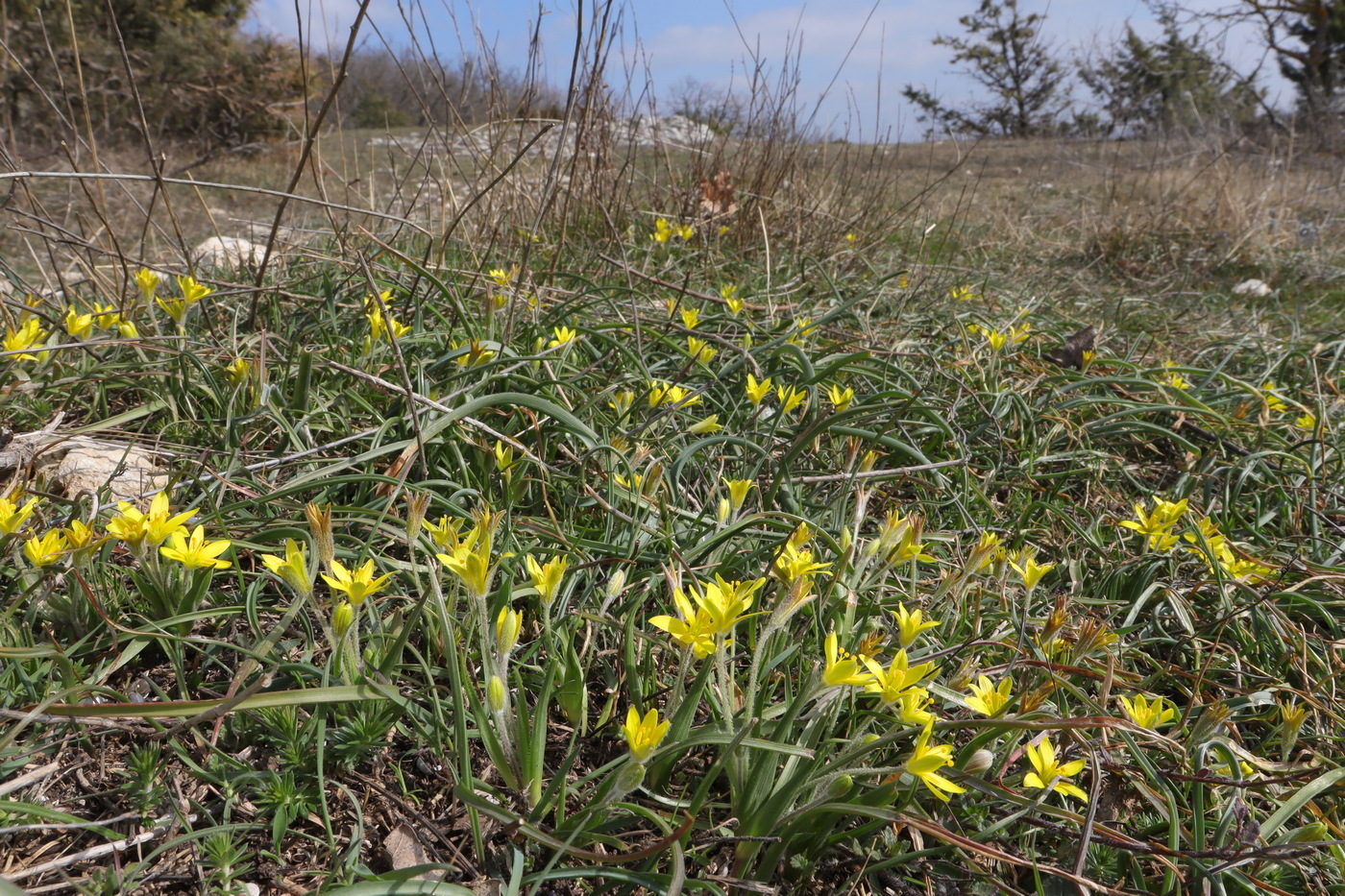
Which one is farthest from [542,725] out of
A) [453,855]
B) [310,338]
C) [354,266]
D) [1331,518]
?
[1331,518]

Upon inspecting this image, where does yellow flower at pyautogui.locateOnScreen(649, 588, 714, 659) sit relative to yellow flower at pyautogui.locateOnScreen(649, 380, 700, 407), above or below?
below

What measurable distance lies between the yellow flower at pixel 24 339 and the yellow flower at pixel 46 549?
0.74 metres

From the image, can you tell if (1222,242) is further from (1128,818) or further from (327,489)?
(327,489)

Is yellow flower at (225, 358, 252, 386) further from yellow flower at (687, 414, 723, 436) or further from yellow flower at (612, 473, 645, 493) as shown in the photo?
yellow flower at (687, 414, 723, 436)

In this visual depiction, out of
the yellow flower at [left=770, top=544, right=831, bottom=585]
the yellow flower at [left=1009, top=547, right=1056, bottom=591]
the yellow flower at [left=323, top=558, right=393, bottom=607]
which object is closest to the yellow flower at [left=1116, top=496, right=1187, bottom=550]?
the yellow flower at [left=1009, top=547, right=1056, bottom=591]

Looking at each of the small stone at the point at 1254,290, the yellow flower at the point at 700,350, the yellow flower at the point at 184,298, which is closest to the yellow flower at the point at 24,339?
the yellow flower at the point at 184,298

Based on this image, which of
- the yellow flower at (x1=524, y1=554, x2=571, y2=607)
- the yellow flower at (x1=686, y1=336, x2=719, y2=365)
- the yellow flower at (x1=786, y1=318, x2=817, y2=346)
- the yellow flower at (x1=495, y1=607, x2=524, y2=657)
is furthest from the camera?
the yellow flower at (x1=786, y1=318, x2=817, y2=346)

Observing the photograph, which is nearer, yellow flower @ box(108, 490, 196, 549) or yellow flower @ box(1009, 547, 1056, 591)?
yellow flower @ box(108, 490, 196, 549)

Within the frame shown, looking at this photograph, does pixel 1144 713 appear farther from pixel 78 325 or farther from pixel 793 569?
pixel 78 325

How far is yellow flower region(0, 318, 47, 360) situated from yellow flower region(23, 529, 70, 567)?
0.74 metres

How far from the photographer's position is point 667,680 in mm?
1316

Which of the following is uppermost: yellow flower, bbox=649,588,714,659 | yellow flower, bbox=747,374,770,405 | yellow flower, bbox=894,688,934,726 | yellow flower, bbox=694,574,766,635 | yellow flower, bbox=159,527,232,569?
yellow flower, bbox=747,374,770,405

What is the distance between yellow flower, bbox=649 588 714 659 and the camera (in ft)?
3.04

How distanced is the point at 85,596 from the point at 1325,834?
6.13 feet
